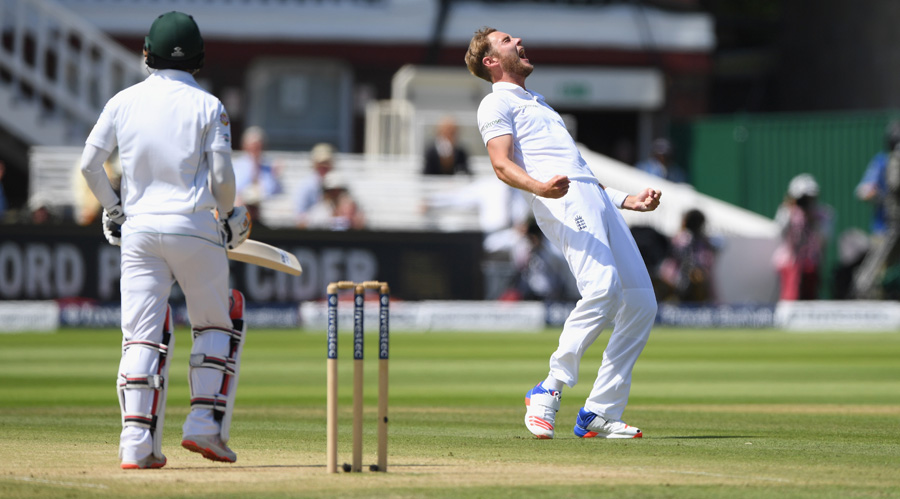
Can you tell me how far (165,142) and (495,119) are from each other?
1549 mm

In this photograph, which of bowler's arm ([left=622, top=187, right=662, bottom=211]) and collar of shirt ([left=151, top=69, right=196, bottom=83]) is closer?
collar of shirt ([left=151, top=69, right=196, bottom=83])

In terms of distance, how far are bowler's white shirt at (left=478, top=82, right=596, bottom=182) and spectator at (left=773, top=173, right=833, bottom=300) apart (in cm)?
1132

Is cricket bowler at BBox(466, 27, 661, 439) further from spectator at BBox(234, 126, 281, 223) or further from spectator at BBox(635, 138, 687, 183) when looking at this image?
spectator at BBox(635, 138, 687, 183)

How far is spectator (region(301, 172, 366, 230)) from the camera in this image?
16188mm

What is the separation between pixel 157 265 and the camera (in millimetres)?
5211

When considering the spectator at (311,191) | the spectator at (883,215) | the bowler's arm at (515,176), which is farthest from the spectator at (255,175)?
the bowler's arm at (515,176)

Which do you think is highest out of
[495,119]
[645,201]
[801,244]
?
[495,119]

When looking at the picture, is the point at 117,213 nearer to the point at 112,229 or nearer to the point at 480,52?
the point at 112,229

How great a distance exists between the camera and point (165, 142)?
521 cm

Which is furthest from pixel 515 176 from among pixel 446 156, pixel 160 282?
pixel 446 156

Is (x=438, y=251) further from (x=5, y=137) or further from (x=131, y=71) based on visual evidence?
(x=5, y=137)

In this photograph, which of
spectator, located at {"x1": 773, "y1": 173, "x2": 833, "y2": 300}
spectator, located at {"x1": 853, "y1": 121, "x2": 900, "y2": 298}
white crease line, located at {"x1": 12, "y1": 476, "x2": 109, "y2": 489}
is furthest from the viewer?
spectator, located at {"x1": 773, "y1": 173, "x2": 833, "y2": 300}

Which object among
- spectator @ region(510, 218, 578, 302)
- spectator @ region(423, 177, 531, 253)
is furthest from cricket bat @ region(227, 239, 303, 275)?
spectator @ region(510, 218, 578, 302)

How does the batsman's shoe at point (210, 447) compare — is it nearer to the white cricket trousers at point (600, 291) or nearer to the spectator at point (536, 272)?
the white cricket trousers at point (600, 291)
